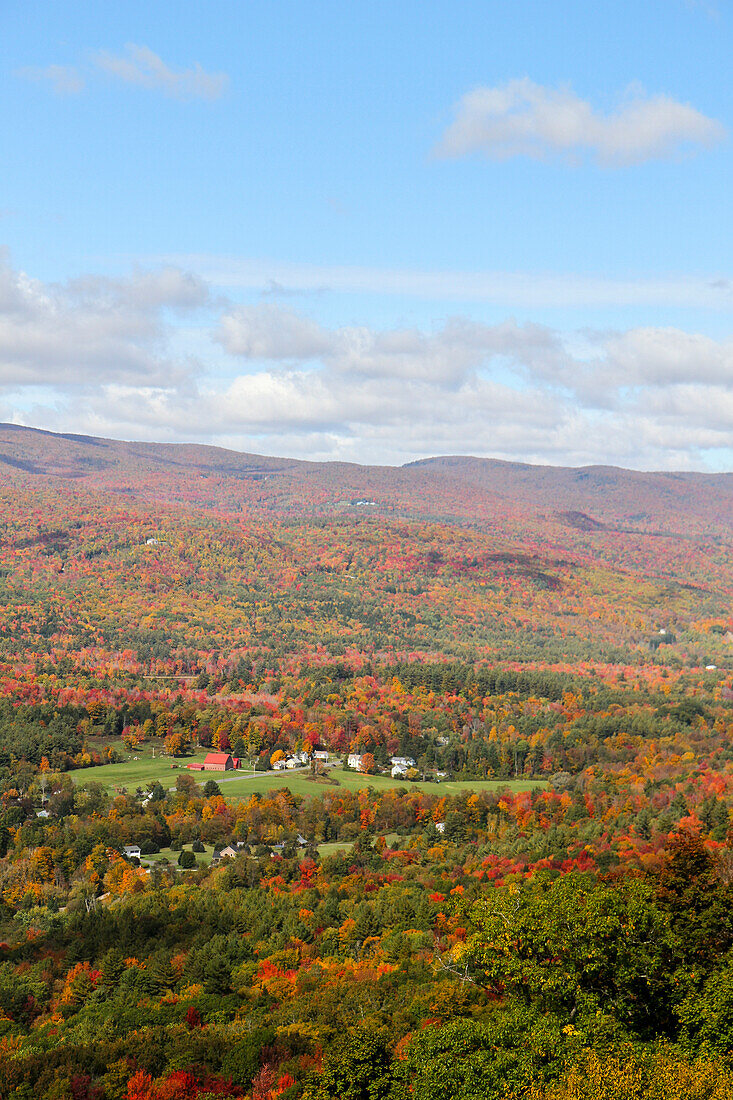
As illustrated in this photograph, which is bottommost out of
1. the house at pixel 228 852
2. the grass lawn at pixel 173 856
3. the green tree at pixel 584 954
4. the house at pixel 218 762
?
the house at pixel 218 762

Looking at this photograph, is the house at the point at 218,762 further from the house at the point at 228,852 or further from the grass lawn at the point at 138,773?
the house at the point at 228,852

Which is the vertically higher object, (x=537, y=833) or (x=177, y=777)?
(x=537, y=833)

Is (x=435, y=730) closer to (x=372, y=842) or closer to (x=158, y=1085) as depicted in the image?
(x=372, y=842)

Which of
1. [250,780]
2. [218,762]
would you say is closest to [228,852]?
[250,780]

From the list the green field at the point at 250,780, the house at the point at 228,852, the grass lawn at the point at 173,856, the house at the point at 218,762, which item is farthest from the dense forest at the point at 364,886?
the house at the point at 218,762

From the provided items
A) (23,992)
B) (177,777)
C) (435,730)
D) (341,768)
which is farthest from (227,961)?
(435,730)

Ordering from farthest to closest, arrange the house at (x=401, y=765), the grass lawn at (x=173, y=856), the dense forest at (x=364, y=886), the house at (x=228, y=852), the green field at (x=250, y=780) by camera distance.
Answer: the house at (x=401, y=765) < the green field at (x=250, y=780) < the house at (x=228, y=852) < the grass lawn at (x=173, y=856) < the dense forest at (x=364, y=886)

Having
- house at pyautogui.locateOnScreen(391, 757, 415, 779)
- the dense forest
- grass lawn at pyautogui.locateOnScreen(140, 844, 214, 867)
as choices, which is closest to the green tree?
the dense forest

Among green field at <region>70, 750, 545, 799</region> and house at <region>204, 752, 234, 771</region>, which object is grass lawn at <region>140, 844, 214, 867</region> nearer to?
green field at <region>70, 750, 545, 799</region>
